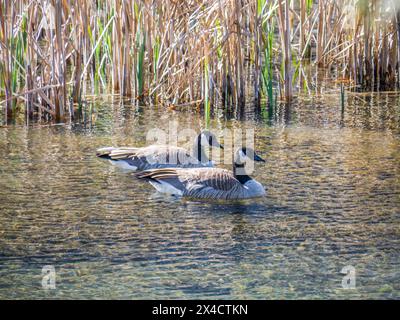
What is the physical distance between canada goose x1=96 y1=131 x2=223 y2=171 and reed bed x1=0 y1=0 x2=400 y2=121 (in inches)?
36.4

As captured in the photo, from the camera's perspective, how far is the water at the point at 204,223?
549 centimetres

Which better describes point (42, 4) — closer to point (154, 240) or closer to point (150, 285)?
point (154, 240)

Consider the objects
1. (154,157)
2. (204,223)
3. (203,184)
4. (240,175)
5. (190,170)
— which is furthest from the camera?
(154,157)

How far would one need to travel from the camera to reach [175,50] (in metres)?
10.2

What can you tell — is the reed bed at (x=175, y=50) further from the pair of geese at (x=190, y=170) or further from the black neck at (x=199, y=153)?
the pair of geese at (x=190, y=170)

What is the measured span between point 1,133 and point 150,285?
4544 millimetres

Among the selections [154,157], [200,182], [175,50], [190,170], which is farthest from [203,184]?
[175,50]

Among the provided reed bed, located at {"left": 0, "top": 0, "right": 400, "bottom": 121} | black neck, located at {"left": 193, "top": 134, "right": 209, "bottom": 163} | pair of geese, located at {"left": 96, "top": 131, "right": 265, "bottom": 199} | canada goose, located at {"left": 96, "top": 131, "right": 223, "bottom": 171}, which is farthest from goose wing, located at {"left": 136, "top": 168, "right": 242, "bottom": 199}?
reed bed, located at {"left": 0, "top": 0, "right": 400, "bottom": 121}

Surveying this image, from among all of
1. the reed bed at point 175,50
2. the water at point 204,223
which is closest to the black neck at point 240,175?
the water at point 204,223

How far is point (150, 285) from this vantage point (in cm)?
543

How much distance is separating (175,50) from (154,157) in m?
2.22

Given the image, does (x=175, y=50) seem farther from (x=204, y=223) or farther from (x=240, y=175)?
(x=204, y=223)

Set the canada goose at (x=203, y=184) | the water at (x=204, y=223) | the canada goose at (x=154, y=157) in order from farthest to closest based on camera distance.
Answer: the canada goose at (x=154, y=157) < the canada goose at (x=203, y=184) < the water at (x=204, y=223)

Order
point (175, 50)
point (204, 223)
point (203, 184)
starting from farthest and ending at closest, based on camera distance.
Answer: point (175, 50) < point (203, 184) < point (204, 223)
